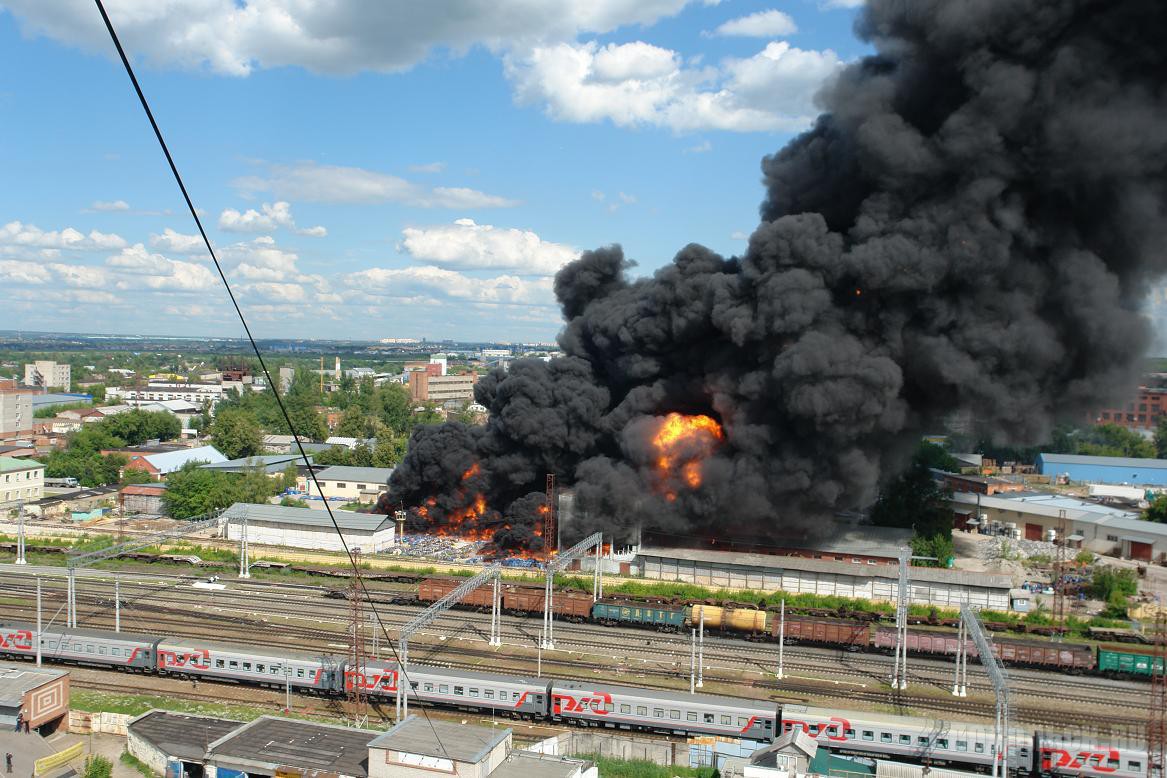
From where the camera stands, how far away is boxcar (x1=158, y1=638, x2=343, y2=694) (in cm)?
3097

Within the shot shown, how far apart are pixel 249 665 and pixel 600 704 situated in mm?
13180

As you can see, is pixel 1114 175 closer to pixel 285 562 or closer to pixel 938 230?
pixel 938 230

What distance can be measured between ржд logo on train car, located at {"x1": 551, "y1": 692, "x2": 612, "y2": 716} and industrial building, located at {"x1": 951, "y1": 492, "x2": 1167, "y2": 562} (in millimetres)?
36989

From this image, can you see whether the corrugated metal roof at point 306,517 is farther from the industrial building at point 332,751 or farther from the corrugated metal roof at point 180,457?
the industrial building at point 332,751

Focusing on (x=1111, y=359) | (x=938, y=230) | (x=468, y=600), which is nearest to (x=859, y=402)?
(x=938, y=230)

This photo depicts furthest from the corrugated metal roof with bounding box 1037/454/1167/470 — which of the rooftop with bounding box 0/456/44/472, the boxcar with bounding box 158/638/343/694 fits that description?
the rooftop with bounding box 0/456/44/472

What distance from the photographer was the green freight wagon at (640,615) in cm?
4069

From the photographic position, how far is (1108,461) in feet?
296

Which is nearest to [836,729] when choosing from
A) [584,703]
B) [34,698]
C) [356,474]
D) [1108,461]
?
[584,703]

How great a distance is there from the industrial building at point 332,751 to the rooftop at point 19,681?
3349 mm

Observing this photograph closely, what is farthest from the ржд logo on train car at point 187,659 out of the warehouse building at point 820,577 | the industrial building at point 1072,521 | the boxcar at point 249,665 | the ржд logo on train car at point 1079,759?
the industrial building at point 1072,521

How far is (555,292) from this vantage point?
67.8 m

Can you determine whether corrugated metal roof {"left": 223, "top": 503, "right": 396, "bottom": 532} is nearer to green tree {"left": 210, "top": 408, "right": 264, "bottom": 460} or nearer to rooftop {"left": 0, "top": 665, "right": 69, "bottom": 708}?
rooftop {"left": 0, "top": 665, "right": 69, "bottom": 708}

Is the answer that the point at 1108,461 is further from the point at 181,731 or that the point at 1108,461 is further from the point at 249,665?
the point at 181,731
